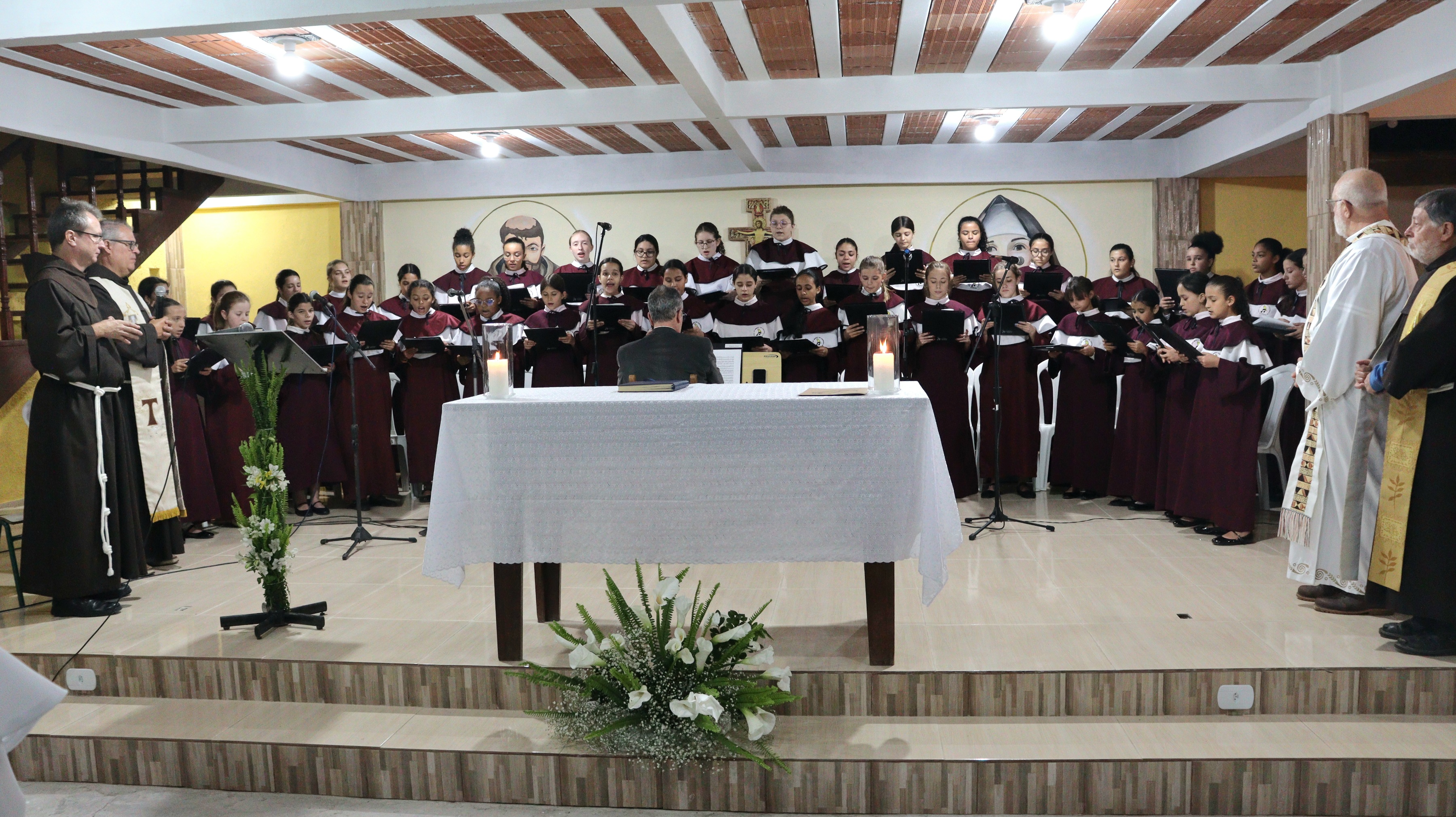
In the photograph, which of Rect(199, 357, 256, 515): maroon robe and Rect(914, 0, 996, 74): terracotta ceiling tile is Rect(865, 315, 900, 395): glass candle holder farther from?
Rect(199, 357, 256, 515): maroon robe

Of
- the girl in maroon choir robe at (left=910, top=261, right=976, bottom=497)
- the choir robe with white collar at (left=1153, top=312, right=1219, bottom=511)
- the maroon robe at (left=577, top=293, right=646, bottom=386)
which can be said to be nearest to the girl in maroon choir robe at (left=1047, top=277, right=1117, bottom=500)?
the girl in maroon choir robe at (left=910, top=261, right=976, bottom=497)

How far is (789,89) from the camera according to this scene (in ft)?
22.5

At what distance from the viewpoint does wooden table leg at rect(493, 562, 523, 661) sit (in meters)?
3.41

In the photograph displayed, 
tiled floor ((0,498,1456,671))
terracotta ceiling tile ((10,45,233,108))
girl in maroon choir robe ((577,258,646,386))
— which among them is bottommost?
tiled floor ((0,498,1456,671))

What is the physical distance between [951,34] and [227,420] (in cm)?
494

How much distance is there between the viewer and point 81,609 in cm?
422

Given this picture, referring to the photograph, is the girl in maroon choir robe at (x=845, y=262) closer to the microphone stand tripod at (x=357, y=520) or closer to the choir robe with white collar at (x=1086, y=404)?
the choir robe with white collar at (x=1086, y=404)

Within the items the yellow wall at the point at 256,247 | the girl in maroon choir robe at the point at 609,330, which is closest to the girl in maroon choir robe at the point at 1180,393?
the girl in maroon choir robe at the point at 609,330

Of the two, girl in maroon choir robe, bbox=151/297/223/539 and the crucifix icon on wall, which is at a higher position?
the crucifix icon on wall

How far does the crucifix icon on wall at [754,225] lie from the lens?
9406mm

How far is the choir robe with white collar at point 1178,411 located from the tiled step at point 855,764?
2.41 meters

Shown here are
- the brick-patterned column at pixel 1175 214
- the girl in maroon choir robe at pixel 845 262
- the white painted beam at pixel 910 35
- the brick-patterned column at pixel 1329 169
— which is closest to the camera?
the white painted beam at pixel 910 35

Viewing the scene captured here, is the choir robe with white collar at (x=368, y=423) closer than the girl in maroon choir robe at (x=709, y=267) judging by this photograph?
Yes

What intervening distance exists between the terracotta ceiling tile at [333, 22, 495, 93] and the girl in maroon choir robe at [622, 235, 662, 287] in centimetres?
154
